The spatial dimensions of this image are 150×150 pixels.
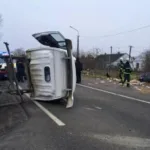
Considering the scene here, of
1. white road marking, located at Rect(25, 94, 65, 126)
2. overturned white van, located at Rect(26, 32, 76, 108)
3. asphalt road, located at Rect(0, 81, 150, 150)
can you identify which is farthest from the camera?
overturned white van, located at Rect(26, 32, 76, 108)

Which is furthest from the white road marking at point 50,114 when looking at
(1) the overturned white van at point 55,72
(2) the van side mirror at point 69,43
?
(2) the van side mirror at point 69,43

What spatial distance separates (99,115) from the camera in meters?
8.63

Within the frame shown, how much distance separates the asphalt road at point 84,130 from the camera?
5685 mm

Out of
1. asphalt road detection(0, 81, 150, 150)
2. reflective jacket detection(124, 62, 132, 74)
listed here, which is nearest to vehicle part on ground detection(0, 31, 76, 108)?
asphalt road detection(0, 81, 150, 150)

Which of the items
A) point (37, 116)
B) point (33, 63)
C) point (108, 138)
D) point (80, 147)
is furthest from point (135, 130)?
point (33, 63)

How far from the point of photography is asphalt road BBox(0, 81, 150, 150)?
5.68 m

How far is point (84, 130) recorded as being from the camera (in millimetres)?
6797

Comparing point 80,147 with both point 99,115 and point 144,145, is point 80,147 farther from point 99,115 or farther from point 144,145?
point 99,115

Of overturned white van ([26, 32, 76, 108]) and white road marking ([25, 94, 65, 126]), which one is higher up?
overturned white van ([26, 32, 76, 108])

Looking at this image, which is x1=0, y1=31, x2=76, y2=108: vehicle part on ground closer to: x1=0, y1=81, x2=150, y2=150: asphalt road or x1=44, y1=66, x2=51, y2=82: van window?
x1=44, y1=66, x2=51, y2=82: van window

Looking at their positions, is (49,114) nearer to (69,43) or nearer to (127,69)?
(69,43)

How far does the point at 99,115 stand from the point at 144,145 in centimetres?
306

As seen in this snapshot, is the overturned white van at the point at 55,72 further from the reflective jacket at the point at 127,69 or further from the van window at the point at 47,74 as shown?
the reflective jacket at the point at 127,69

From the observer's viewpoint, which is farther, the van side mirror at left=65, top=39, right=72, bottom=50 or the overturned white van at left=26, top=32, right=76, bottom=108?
the overturned white van at left=26, top=32, right=76, bottom=108
